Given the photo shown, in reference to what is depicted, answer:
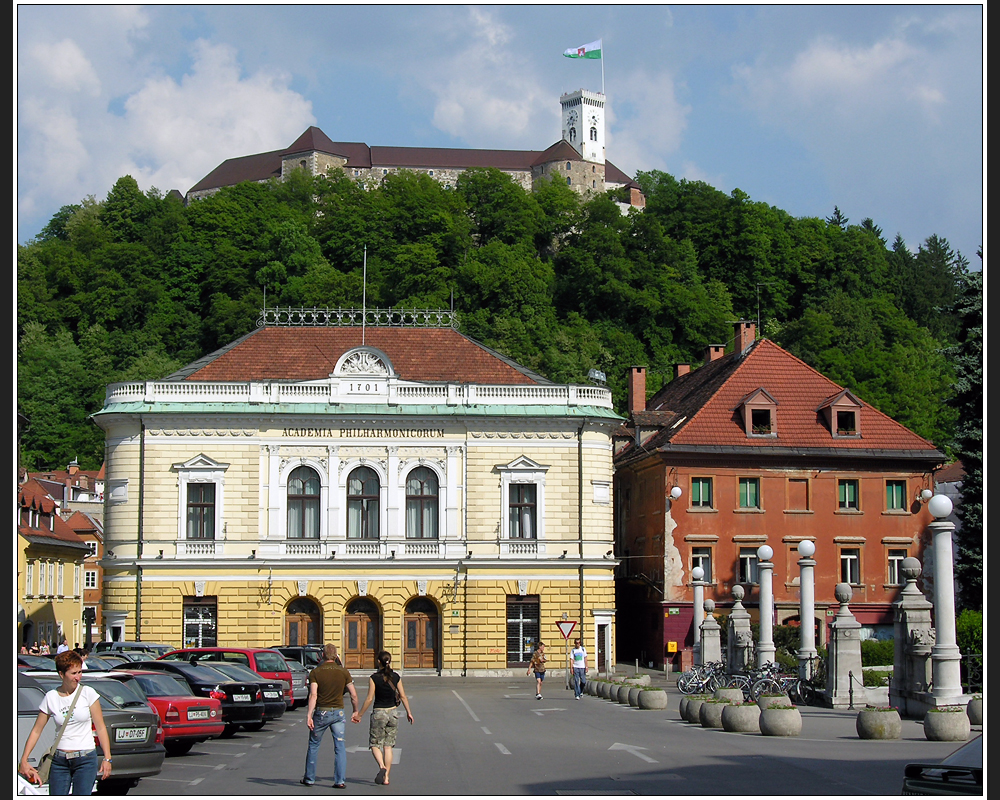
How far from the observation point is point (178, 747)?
74.4 ft

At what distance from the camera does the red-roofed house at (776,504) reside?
5184 cm

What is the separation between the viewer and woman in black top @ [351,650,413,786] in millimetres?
18328

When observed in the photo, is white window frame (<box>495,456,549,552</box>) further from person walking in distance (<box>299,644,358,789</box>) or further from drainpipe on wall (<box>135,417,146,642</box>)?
person walking in distance (<box>299,644,358,789</box>)

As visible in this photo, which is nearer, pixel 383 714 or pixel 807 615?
pixel 383 714

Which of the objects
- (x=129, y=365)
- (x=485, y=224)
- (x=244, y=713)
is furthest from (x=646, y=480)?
(x=485, y=224)

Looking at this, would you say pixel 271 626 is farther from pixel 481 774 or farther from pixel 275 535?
pixel 481 774

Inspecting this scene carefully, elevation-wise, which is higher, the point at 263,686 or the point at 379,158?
the point at 379,158

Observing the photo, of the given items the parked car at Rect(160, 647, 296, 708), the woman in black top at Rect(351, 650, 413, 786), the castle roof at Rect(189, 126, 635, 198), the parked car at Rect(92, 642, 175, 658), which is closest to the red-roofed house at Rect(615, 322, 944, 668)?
the parked car at Rect(92, 642, 175, 658)

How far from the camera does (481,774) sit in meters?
18.9

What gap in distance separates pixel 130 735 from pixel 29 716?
1.30 metres

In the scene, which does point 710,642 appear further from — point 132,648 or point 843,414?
point 843,414

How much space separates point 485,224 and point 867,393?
51.7 metres

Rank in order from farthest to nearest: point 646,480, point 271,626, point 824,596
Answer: point 646,480, point 824,596, point 271,626

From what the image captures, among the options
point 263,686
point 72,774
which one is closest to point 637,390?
point 263,686
